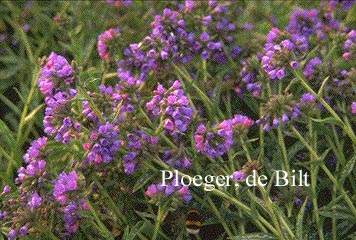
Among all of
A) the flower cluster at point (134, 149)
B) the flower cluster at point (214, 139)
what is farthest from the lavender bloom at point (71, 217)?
the flower cluster at point (214, 139)

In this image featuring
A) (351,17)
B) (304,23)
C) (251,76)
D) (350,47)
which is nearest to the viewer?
(350,47)

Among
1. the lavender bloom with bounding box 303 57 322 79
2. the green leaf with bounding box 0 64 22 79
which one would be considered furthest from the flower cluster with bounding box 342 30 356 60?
the green leaf with bounding box 0 64 22 79

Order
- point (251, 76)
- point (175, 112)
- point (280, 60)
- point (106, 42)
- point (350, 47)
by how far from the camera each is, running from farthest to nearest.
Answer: point (106, 42)
point (251, 76)
point (350, 47)
point (280, 60)
point (175, 112)

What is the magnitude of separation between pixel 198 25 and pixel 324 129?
68 centimetres

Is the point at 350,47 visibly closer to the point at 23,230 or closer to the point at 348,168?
the point at 348,168

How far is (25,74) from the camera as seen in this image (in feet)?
11.4

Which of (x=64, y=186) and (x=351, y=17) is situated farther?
(x=351, y=17)

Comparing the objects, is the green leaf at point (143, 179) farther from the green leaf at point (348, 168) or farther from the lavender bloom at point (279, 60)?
the green leaf at point (348, 168)

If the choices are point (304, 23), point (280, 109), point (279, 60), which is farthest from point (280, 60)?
point (304, 23)

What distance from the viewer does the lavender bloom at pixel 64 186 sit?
2.00 m

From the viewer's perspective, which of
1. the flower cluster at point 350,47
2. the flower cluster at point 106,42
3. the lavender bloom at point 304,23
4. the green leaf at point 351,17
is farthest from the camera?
the green leaf at point 351,17

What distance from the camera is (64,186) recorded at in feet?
6.59

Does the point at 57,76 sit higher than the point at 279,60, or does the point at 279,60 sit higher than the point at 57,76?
the point at 57,76

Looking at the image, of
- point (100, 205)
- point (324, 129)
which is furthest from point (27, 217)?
point (324, 129)
